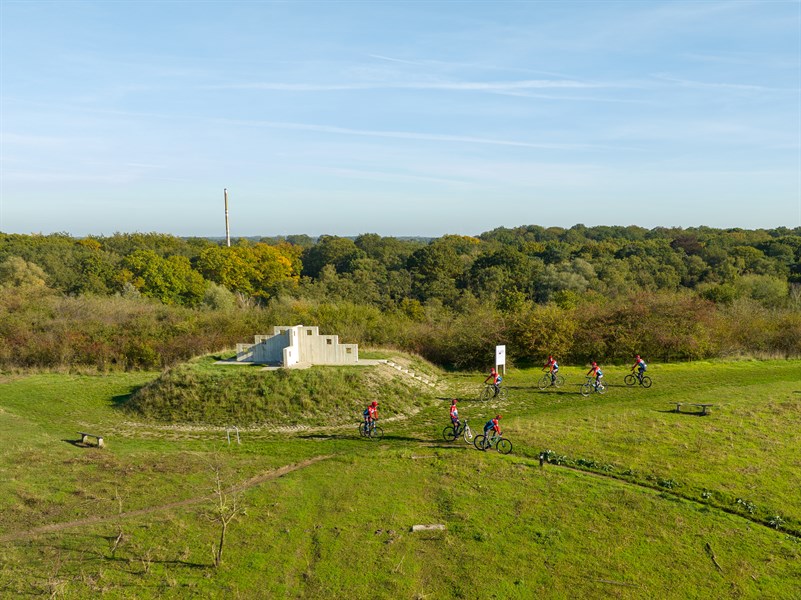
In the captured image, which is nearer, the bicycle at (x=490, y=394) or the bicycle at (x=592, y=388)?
the bicycle at (x=490, y=394)

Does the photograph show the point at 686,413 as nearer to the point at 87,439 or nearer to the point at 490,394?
the point at 490,394

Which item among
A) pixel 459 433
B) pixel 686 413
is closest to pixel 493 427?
pixel 459 433

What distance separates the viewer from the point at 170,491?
17.9m

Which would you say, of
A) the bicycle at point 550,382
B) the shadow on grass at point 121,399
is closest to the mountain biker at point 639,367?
the bicycle at point 550,382

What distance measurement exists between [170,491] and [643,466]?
641 inches

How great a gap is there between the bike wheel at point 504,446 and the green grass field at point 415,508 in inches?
15.6

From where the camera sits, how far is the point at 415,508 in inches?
658

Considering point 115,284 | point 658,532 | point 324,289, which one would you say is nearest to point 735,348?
point 658,532

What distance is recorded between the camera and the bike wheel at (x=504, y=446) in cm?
2123

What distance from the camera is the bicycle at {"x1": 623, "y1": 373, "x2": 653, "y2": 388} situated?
105ft

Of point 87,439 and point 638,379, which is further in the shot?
point 638,379

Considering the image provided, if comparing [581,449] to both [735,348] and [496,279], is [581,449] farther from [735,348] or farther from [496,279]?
[496,279]

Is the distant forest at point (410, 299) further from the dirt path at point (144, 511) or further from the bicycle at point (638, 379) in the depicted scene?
the dirt path at point (144, 511)

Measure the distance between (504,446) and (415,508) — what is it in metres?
5.88
